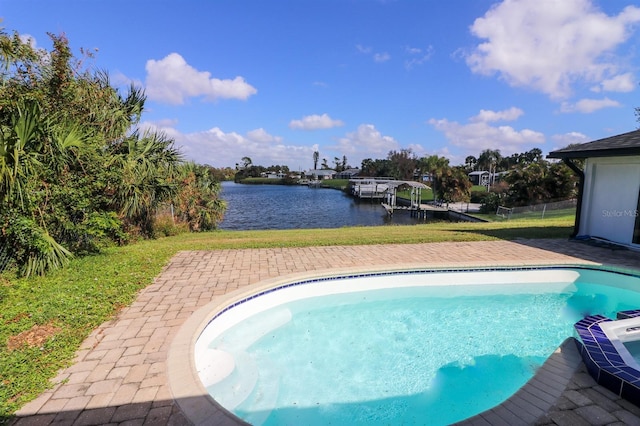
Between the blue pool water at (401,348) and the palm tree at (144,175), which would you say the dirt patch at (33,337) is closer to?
the blue pool water at (401,348)

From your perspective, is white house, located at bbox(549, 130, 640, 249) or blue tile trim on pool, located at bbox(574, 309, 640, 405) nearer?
blue tile trim on pool, located at bbox(574, 309, 640, 405)

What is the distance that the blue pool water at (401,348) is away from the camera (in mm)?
3229

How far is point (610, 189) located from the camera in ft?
26.7

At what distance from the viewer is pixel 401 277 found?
20.2 feet

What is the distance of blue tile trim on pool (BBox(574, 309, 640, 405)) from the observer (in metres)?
A: 2.51

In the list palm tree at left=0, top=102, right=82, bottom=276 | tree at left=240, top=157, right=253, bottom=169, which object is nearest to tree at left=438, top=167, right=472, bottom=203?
palm tree at left=0, top=102, right=82, bottom=276

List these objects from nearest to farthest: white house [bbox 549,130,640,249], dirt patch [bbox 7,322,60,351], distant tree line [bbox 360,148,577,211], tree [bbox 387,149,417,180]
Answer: dirt patch [bbox 7,322,60,351] → white house [bbox 549,130,640,249] → distant tree line [bbox 360,148,577,211] → tree [bbox 387,149,417,180]

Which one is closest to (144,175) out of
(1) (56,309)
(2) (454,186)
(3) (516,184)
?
(1) (56,309)

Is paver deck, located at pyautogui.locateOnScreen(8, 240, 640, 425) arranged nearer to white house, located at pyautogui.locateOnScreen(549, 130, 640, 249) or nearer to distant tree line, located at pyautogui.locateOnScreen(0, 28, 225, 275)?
white house, located at pyautogui.locateOnScreen(549, 130, 640, 249)

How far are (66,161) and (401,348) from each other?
21.4 ft

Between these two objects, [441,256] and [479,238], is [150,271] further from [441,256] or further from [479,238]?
[479,238]

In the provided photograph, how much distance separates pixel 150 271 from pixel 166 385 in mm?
3581

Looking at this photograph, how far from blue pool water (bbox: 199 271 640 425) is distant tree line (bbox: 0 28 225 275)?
3701mm

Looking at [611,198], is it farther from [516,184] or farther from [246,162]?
[246,162]
